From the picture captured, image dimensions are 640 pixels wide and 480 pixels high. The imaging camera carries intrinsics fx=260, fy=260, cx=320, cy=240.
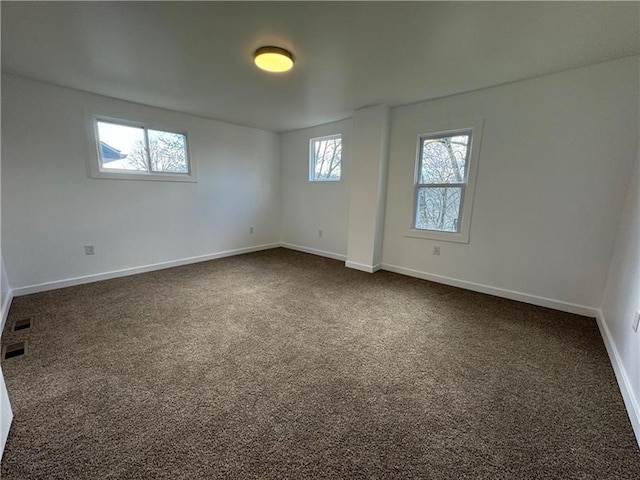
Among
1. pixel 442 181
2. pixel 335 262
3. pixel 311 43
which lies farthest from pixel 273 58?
pixel 335 262

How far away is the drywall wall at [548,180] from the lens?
2.35 m

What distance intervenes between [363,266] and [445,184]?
1.60 m

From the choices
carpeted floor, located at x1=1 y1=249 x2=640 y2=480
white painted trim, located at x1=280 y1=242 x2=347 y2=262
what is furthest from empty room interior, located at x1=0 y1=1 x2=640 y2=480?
white painted trim, located at x1=280 y1=242 x2=347 y2=262

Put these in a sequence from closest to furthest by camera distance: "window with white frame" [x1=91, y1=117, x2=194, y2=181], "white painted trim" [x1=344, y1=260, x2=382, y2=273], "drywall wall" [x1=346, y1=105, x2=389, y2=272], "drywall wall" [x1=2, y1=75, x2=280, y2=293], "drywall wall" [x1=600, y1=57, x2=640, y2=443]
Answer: "drywall wall" [x1=600, y1=57, x2=640, y2=443]
"drywall wall" [x1=2, y1=75, x2=280, y2=293]
"window with white frame" [x1=91, y1=117, x2=194, y2=181]
"drywall wall" [x1=346, y1=105, x2=389, y2=272]
"white painted trim" [x1=344, y1=260, x2=382, y2=273]

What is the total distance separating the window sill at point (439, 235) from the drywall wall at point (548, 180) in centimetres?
8

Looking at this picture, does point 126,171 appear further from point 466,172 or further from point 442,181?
point 466,172

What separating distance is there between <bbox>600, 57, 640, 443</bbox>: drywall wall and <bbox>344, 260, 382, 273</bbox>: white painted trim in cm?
236

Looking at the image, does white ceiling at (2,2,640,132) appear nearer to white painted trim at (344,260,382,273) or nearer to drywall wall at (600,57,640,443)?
drywall wall at (600,57,640,443)

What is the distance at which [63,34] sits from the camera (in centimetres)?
196

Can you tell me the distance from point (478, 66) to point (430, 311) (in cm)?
237

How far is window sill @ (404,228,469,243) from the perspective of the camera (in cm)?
326

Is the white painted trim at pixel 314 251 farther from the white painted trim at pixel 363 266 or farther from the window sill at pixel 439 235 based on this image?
the window sill at pixel 439 235

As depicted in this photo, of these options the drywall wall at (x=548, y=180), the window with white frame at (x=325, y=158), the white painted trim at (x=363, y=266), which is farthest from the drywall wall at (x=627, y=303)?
the window with white frame at (x=325, y=158)

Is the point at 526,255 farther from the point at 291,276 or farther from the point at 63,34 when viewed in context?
the point at 63,34
